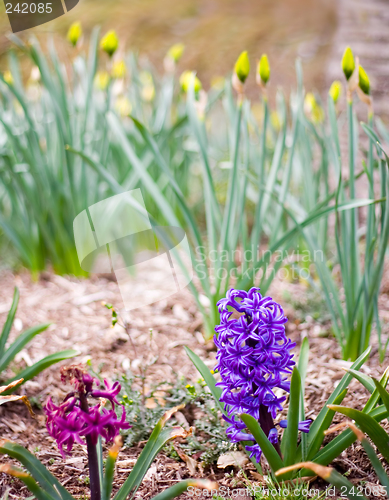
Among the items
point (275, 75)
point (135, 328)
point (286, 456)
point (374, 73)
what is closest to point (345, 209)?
point (286, 456)

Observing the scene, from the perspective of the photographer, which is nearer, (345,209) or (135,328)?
(345,209)

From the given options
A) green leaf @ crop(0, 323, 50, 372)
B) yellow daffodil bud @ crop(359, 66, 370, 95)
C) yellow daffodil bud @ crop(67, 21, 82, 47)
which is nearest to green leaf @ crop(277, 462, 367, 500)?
green leaf @ crop(0, 323, 50, 372)

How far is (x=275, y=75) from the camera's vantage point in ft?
22.4

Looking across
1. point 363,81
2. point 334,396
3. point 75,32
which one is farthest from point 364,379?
point 75,32

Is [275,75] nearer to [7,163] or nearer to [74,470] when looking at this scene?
[7,163]

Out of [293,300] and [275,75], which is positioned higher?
[275,75]

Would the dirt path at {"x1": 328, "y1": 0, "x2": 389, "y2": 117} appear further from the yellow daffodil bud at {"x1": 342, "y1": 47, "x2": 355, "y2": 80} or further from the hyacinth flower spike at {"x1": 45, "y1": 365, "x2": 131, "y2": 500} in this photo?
the hyacinth flower spike at {"x1": 45, "y1": 365, "x2": 131, "y2": 500}

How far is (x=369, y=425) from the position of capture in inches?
35.1

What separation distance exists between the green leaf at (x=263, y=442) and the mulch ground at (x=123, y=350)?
0.12 metres

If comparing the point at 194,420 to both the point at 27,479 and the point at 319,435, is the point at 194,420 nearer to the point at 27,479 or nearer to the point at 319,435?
the point at 319,435

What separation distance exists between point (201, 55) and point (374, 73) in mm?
4874

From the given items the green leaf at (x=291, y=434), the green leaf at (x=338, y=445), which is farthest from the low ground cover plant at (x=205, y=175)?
the green leaf at (x=291, y=434)

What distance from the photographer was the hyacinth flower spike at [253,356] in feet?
3.06

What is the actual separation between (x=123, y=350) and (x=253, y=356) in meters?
0.92
